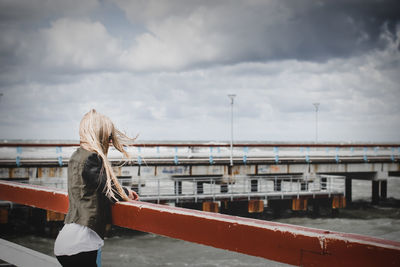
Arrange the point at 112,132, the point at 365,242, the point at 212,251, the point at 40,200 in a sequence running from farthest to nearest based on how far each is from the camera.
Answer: the point at 212,251 → the point at 40,200 → the point at 112,132 → the point at 365,242

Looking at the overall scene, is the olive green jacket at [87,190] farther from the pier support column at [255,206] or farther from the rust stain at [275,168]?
the rust stain at [275,168]

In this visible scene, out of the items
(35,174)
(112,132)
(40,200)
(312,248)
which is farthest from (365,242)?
(35,174)

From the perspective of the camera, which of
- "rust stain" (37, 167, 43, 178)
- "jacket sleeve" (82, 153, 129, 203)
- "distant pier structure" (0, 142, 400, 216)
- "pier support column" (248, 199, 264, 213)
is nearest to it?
"jacket sleeve" (82, 153, 129, 203)

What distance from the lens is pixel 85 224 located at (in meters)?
2.11

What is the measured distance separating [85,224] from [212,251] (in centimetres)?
1602

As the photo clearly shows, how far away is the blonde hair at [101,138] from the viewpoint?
2178 mm

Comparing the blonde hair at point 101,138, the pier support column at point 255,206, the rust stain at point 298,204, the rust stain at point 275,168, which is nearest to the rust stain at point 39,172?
the pier support column at point 255,206

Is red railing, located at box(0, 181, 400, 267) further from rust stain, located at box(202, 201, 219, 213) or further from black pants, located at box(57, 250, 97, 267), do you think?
rust stain, located at box(202, 201, 219, 213)

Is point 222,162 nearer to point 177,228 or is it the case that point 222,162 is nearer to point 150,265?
point 150,265

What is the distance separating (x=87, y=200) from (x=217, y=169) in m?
24.1

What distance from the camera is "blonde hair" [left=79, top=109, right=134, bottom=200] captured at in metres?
2.18

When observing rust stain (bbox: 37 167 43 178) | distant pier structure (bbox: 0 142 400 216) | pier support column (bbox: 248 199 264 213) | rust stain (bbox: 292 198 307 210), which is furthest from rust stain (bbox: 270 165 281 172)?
rust stain (bbox: 37 167 43 178)

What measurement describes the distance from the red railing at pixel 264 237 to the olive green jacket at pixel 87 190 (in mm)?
151

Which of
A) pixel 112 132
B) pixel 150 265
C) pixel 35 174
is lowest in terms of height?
pixel 150 265
